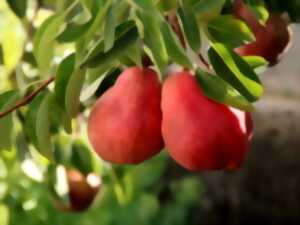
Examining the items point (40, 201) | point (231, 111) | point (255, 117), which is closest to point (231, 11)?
point (231, 111)

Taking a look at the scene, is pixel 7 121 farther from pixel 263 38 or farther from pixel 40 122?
pixel 263 38

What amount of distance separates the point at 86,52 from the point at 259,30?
0.21 m

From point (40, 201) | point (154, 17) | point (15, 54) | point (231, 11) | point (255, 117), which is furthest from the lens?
point (255, 117)

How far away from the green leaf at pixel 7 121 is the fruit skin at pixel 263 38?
0.25m

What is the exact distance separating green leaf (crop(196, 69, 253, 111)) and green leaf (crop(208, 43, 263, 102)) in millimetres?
35

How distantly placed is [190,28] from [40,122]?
0.74 ft

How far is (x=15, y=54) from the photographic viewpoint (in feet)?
5.64

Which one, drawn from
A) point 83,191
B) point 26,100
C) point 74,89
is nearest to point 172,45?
point 74,89

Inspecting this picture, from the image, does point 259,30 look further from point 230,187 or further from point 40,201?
point 230,187

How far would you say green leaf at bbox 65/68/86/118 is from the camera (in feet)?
3.78

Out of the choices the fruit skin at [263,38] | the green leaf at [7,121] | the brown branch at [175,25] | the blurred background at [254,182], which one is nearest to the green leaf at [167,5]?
the brown branch at [175,25]

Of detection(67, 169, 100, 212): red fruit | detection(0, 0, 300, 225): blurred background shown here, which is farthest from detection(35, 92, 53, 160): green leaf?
detection(0, 0, 300, 225): blurred background

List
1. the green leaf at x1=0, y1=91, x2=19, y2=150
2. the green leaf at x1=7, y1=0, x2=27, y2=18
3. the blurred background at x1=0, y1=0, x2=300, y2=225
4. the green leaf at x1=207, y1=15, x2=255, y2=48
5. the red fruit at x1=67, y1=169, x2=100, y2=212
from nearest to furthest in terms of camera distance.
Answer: the green leaf at x1=207, y1=15, x2=255, y2=48 → the green leaf at x1=0, y1=91, x2=19, y2=150 → the green leaf at x1=7, y1=0, x2=27, y2=18 → the red fruit at x1=67, y1=169, x2=100, y2=212 → the blurred background at x1=0, y1=0, x2=300, y2=225

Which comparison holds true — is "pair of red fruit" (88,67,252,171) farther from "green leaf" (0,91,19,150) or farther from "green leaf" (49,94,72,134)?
"green leaf" (0,91,19,150)
